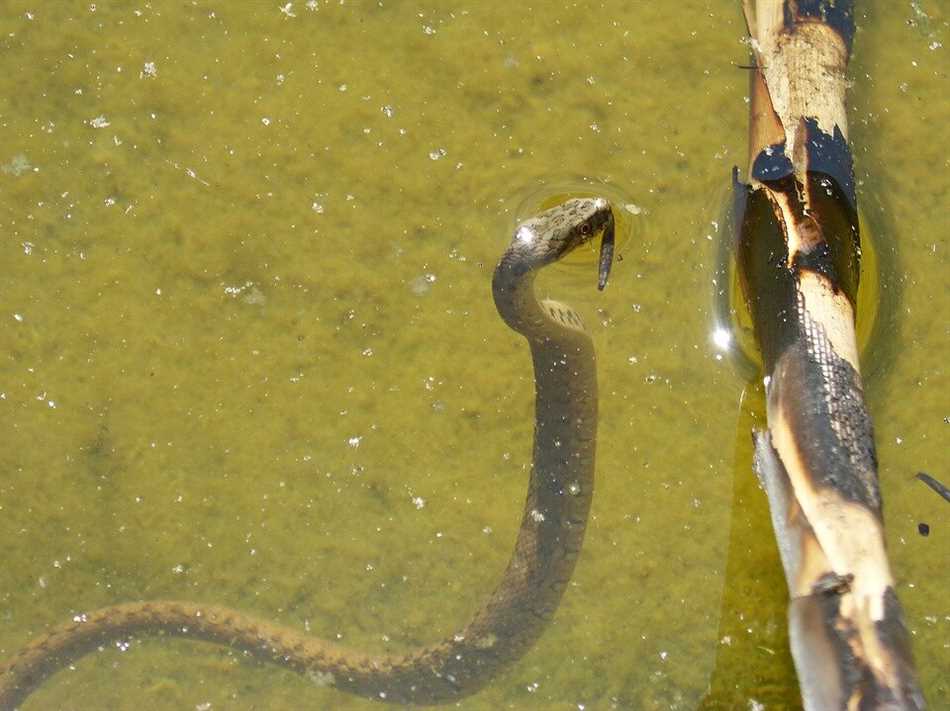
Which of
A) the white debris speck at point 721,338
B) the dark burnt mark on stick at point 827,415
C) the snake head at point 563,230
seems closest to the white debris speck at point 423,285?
the snake head at point 563,230

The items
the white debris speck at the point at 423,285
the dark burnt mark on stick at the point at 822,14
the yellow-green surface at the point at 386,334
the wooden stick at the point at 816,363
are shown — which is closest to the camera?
the wooden stick at the point at 816,363

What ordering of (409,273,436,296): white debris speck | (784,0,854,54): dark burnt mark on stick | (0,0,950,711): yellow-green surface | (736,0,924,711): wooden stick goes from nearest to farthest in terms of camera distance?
(736,0,924,711): wooden stick, (784,0,854,54): dark burnt mark on stick, (0,0,950,711): yellow-green surface, (409,273,436,296): white debris speck

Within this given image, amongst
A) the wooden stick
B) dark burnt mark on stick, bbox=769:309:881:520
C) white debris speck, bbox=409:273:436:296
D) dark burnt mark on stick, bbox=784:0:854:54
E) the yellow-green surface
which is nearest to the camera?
the wooden stick

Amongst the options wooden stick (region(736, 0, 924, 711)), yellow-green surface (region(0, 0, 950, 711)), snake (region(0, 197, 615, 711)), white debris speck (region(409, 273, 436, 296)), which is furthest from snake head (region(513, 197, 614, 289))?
wooden stick (region(736, 0, 924, 711))

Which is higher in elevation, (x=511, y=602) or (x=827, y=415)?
(x=827, y=415)

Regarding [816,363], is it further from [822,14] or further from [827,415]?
[822,14]

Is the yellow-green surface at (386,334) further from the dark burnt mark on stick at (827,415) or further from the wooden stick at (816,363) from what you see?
the dark burnt mark on stick at (827,415)

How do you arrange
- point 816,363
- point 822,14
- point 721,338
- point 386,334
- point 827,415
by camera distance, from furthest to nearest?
point 386,334
point 721,338
point 822,14
point 816,363
point 827,415

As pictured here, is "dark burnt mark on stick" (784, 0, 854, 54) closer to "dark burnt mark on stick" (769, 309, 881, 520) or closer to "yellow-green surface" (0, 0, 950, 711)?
"yellow-green surface" (0, 0, 950, 711)

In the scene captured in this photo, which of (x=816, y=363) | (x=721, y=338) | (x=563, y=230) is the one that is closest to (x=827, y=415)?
(x=816, y=363)
